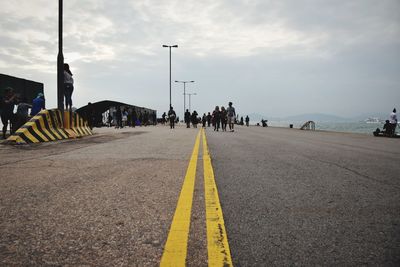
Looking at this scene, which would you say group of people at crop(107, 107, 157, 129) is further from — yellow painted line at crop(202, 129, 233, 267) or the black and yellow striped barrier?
yellow painted line at crop(202, 129, 233, 267)

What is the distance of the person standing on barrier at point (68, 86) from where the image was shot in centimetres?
1213

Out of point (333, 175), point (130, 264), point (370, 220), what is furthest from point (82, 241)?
point (333, 175)

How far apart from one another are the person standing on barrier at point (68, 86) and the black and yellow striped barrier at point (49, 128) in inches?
33.0

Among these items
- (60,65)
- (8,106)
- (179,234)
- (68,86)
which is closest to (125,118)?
(68,86)

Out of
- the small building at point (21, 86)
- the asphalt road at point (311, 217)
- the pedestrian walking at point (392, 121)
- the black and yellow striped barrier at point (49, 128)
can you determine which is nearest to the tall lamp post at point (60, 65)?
the black and yellow striped barrier at point (49, 128)

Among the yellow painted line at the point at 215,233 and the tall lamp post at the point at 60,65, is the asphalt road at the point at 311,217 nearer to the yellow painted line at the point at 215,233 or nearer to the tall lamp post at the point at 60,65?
the yellow painted line at the point at 215,233

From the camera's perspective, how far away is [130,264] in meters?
1.75

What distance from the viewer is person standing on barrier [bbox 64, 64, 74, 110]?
39.8 feet

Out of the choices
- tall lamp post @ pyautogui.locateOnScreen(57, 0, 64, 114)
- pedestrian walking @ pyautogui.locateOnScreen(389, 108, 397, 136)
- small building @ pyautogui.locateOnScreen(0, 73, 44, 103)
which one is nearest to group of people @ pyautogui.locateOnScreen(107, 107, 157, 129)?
small building @ pyautogui.locateOnScreen(0, 73, 44, 103)

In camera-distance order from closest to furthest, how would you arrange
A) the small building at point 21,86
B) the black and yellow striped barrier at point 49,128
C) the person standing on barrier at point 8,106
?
the black and yellow striped barrier at point 49,128 → the person standing on barrier at point 8,106 → the small building at point 21,86

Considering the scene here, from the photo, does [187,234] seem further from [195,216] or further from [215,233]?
[195,216]

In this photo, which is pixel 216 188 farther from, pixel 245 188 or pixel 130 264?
pixel 130 264

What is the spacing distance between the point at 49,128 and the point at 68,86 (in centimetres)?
276

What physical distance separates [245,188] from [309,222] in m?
1.24
